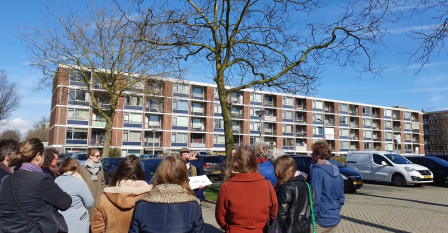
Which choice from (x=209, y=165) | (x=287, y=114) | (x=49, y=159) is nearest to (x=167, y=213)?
(x=49, y=159)

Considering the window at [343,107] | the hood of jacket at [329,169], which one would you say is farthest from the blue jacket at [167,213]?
the window at [343,107]

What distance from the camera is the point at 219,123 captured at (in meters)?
57.4

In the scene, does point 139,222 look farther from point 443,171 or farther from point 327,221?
point 443,171

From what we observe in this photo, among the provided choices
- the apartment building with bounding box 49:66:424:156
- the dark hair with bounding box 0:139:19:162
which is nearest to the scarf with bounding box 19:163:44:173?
the dark hair with bounding box 0:139:19:162

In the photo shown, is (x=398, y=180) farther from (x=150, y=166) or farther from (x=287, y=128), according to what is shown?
(x=287, y=128)

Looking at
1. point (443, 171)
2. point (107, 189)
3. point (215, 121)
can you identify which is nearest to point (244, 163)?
point (107, 189)

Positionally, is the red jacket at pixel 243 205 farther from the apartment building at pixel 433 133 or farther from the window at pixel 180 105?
the apartment building at pixel 433 133

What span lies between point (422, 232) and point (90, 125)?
47199 millimetres

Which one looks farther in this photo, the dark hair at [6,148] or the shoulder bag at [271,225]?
the dark hair at [6,148]

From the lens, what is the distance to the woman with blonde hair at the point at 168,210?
256cm

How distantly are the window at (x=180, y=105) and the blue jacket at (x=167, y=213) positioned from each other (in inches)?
2019

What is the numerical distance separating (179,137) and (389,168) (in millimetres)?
40938

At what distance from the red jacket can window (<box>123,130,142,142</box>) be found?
48769mm

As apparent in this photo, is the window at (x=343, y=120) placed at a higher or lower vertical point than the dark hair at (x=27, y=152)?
higher
